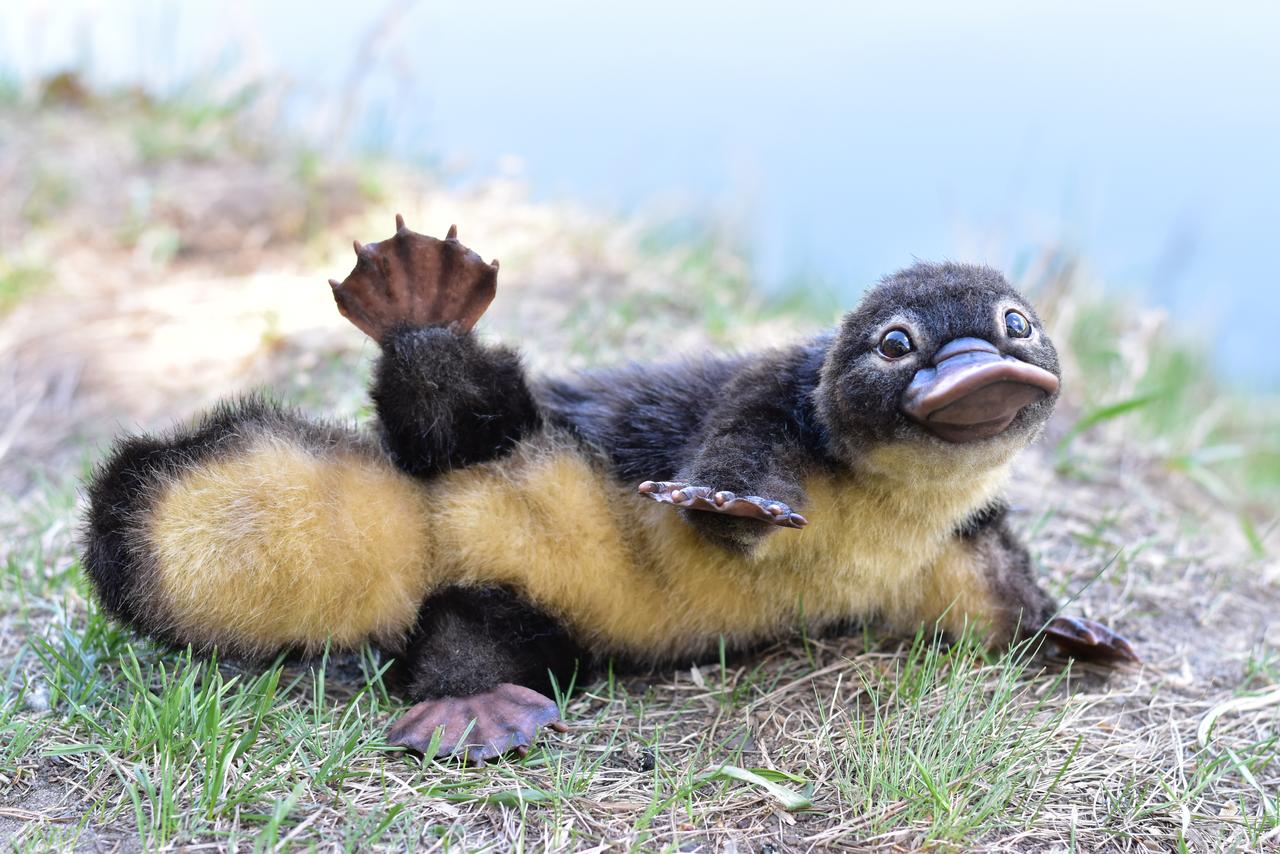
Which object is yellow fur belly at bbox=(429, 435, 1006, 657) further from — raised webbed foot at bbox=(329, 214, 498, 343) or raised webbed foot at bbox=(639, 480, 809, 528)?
raised webbed foot at bbox=(329, 214, 498, 343)

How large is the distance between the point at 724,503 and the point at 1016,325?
913mm

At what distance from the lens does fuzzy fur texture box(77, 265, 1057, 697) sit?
275 cm

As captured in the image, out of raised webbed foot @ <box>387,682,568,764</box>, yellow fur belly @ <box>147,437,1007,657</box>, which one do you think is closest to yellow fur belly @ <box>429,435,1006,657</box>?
yellow fur belly @ <box>147,437,1007,657</box>

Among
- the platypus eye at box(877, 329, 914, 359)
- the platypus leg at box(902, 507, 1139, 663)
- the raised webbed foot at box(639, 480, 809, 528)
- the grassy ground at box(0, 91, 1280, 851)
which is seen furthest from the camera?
the platypus leg at box(902, 507, 1139, 663)

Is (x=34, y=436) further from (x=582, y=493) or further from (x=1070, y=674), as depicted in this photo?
(x=1070, y=674)

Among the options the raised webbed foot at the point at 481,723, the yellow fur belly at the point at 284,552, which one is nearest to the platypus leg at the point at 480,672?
the raised webbed foot at the point at 481,723

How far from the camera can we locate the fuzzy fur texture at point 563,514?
2752 millimetres

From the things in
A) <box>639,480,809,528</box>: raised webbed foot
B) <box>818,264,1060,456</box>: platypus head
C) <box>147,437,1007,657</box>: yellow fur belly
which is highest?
<box>818,264,1060,456</box>: platypus head

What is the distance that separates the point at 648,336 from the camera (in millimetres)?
5371

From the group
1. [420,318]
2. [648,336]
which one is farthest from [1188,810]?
[648,336]

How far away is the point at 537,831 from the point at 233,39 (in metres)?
7.59

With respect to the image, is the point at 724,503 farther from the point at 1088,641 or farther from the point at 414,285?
the point at 1088,641

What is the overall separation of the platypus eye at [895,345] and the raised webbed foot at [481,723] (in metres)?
1.24

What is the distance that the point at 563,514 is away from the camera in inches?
120
